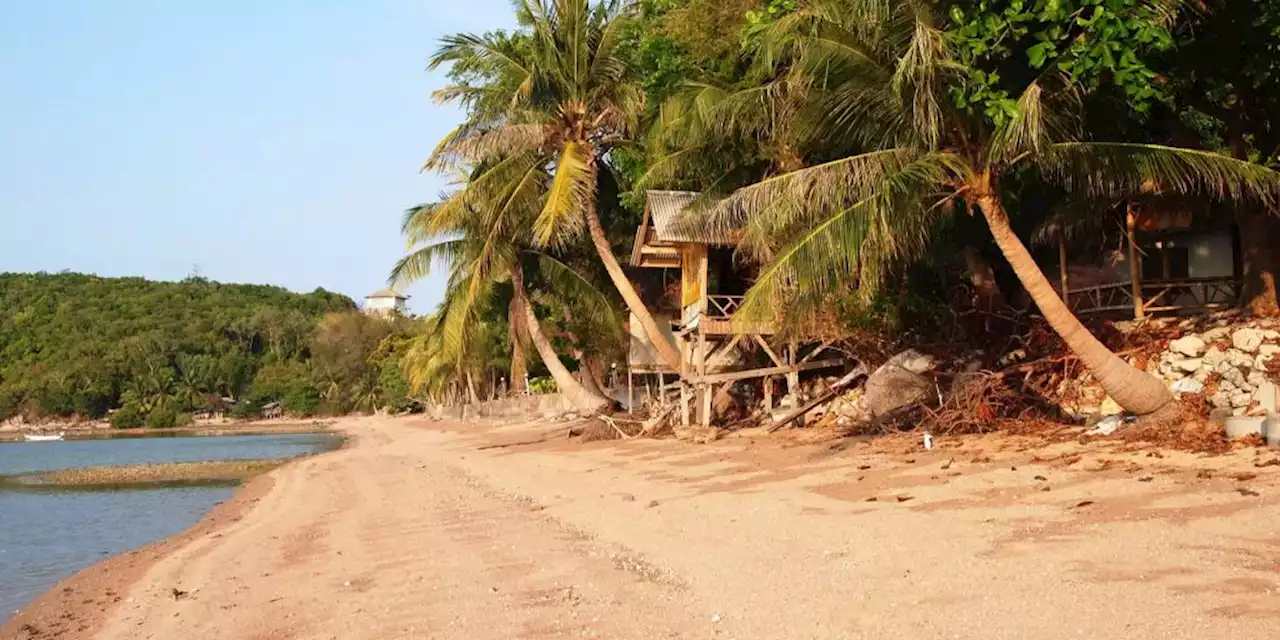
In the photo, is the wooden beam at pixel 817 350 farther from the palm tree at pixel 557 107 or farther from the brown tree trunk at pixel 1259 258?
the brown tree trunk at pixel 1259 258

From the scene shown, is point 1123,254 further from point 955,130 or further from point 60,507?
point 60,507

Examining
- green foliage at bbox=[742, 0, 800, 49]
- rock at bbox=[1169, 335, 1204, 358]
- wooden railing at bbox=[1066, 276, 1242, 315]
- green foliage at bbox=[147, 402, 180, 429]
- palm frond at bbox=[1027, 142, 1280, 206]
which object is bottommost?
green foliage at bbox=[147, 402, 180, 429]

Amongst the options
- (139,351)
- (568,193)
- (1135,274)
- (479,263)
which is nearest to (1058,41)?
(1135,274)

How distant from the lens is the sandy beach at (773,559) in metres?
5.76

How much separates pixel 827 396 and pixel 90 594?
1244 centimetres

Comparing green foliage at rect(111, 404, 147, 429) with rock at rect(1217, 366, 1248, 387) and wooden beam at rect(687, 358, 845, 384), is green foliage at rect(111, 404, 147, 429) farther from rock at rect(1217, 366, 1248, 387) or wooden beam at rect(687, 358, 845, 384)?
rock at rect(1217, 366, 1248, 387)

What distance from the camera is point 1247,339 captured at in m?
12.0

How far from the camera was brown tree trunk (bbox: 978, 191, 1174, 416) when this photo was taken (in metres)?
11.3

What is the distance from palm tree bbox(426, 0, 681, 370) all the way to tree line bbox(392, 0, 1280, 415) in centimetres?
5

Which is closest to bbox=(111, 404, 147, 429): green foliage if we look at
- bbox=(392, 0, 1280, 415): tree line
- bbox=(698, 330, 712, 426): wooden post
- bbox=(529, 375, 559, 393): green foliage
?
bbox=(529, 375, 559, 393): green foliage

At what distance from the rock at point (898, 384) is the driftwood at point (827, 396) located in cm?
156

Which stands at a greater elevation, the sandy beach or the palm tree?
the palm tree

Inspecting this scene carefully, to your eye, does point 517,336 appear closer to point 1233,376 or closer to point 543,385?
point 543,385

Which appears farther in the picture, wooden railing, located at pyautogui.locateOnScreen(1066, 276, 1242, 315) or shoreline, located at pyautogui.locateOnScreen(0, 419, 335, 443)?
shoreline, located at pyautogui.locateOnScreen(0, 419, 335, 443)
